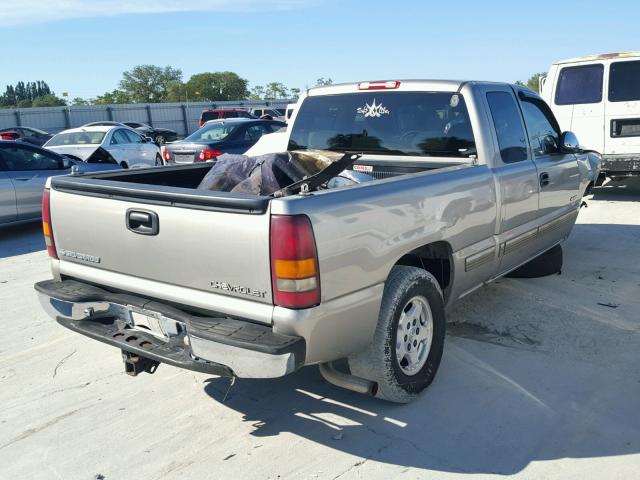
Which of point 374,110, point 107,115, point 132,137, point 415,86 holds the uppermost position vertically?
point 107,115

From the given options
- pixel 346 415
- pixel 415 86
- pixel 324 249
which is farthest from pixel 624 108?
pixel 324 249

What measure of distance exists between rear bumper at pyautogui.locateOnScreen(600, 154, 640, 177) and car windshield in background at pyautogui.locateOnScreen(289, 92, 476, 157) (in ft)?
22.6

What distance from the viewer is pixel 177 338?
130 inches

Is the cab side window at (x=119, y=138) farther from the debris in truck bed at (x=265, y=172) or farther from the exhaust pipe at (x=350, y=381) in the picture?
the exhaust pipe at (x=350, y=381)

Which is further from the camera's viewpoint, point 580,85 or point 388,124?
point 580,85

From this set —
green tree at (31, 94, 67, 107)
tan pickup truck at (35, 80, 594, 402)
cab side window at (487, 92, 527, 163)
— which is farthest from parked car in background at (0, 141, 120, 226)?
green tree at (31, 94, 67, 107)

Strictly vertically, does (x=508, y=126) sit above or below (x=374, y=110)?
below

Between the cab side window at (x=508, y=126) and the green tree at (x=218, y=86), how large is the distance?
9276 cm

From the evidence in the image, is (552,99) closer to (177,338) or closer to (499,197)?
(499,197)

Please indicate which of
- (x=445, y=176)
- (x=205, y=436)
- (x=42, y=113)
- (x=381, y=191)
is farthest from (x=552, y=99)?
(x=42, y=113)

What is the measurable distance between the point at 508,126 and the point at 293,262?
278cm

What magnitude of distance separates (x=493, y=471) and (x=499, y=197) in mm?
2121

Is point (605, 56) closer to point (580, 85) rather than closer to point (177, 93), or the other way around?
point (580, 85)

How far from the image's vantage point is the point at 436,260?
4.30m
